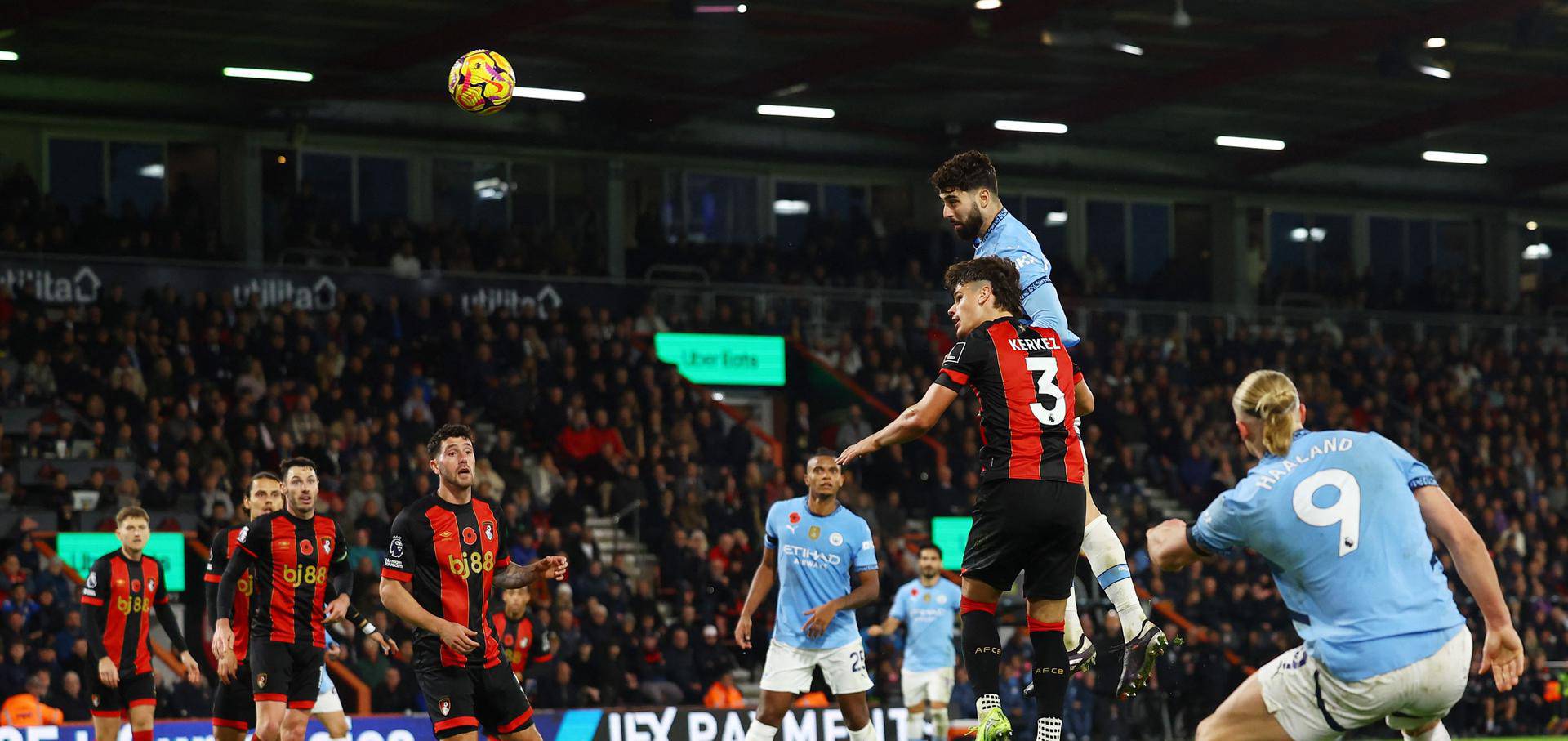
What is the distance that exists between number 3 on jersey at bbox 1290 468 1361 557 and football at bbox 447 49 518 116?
34.1 ft

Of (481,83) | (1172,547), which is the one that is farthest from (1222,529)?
(481,83)

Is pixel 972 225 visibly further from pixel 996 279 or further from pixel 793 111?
pixel 793 111

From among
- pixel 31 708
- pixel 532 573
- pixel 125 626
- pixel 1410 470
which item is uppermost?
pixel 1410 470

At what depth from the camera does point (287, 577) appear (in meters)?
12.9

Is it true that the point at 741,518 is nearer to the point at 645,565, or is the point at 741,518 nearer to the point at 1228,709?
the point at 645,565

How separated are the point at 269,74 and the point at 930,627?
1507 centimetres

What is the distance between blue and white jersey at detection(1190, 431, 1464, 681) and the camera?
6.71 metres

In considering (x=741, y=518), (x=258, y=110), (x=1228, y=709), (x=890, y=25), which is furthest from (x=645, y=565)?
(x=1228, y=709)

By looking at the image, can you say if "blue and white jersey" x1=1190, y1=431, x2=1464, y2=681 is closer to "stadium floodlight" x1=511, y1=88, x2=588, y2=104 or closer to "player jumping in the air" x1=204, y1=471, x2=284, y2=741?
"player jumping in the air" x1=204, y1=471, x2=284, y2=741

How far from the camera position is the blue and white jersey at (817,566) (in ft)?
44.6

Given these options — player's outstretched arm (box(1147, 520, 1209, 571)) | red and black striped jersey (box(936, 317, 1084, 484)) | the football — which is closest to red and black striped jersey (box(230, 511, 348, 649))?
the football

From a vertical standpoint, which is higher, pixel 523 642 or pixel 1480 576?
pixel 1480 576

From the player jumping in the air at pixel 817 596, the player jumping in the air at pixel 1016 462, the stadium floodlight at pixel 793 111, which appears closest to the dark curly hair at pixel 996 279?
the player jumping in the air at pixel 1016 462

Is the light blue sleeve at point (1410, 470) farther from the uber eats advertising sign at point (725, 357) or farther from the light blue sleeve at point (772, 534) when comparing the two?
the uber eats advertising sign at point (725, 357)
